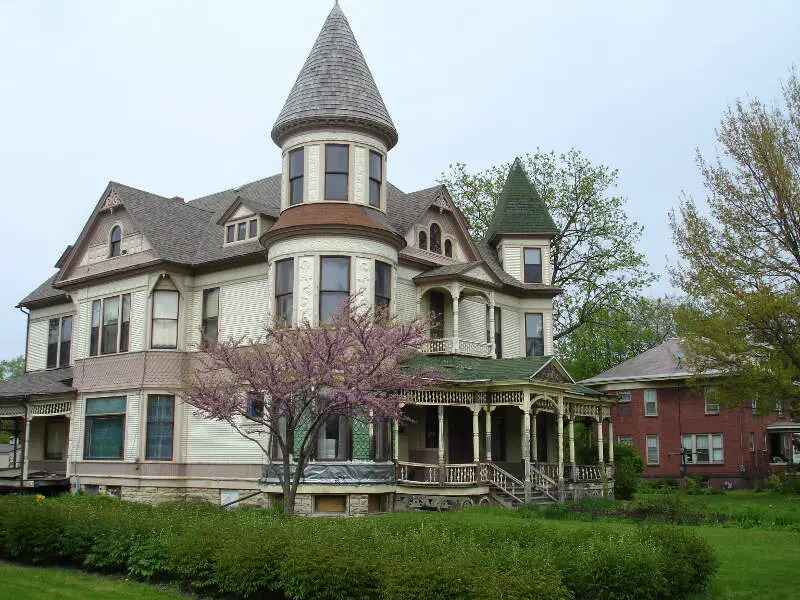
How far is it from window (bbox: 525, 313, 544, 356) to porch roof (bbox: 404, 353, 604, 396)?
4807 millimetres

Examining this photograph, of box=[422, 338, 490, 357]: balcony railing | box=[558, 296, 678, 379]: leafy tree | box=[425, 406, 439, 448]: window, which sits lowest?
box=[425, 406, 439, 448]: window

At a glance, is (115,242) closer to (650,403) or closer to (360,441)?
(360,441)

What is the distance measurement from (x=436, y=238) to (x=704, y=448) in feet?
82.9

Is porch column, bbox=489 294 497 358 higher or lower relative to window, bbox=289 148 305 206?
lower

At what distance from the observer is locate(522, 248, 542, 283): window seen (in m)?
35.2

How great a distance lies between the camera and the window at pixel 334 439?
25.5 meters

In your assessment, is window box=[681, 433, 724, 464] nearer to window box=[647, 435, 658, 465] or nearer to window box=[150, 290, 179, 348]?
window box=[647, 435, 658, 465]

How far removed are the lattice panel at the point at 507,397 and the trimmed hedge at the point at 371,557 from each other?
424 inches

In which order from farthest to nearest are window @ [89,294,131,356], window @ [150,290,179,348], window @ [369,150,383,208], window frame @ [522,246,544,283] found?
1. window frame @ [522,246,544,283]
2. window @ [89,294,131,356]
3. window @ [150,290,179,348]
4. window @ [369,150,383,208]

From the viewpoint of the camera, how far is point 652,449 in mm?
50688

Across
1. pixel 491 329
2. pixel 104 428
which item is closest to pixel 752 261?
pixel 491 329

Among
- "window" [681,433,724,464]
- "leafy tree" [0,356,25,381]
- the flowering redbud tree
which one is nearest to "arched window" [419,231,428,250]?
the flowering redbud tree

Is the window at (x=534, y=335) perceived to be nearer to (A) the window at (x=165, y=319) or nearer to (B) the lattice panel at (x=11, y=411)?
(A) the window at (x=165, y=319)

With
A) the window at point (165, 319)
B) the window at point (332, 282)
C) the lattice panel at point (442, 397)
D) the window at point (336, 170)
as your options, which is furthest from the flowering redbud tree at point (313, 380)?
the window at point (165, 319)
